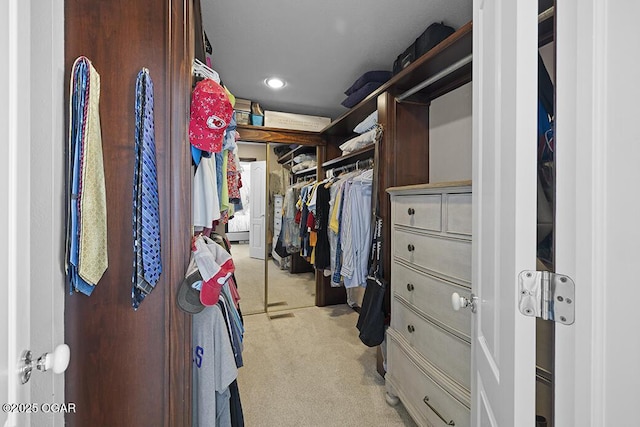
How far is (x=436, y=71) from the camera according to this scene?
5.45ft

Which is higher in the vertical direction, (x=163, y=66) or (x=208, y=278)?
(x=163, y=66)

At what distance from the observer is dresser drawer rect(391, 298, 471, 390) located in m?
1.18

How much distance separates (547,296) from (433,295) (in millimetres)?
888

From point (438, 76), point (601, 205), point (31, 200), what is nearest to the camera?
point (601, 205)

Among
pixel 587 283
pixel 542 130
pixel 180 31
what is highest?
pixel 180 31

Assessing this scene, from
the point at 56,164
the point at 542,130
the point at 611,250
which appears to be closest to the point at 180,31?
the point at 56,164

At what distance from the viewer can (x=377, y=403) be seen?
67.9 inches

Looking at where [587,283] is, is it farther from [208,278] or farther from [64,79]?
[64,79]

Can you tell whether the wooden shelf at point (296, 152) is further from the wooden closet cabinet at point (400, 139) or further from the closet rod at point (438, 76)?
the closet rod at point (438, 76)

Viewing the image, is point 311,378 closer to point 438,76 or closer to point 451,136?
point 451,136

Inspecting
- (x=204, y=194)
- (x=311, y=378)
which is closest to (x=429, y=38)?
(x=204, y=194)

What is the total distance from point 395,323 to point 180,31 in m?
1.86

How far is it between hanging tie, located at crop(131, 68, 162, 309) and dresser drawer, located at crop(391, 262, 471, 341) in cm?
122

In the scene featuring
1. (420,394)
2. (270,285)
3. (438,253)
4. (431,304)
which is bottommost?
(420,394)
